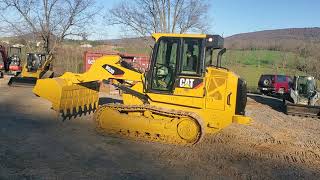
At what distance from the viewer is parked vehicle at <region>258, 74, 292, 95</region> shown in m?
27.1

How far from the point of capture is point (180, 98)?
951cm

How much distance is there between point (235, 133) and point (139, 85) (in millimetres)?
3187

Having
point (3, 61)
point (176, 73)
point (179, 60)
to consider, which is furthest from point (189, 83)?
point (3, 61)

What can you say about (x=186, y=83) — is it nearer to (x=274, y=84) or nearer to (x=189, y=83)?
(x=189, y=83)

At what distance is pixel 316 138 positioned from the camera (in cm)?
1160

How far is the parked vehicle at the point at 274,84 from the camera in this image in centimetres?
2711

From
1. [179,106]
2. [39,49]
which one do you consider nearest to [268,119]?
[179,106]

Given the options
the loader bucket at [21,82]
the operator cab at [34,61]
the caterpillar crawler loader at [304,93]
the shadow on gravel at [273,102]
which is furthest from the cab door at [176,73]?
the operator cab at [34,61]

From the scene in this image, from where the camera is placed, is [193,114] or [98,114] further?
[98,114]

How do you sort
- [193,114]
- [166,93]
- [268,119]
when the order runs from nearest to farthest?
[193,114] → [166,93] → [268,119]

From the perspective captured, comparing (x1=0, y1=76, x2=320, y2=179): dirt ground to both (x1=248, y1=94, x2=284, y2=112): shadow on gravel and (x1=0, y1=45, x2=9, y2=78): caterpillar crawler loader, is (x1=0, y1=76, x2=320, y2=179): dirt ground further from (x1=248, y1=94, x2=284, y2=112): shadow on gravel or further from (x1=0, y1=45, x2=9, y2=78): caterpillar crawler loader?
(x1=0, y1=45, x2=9, y2=78): caterpillar crawler loader

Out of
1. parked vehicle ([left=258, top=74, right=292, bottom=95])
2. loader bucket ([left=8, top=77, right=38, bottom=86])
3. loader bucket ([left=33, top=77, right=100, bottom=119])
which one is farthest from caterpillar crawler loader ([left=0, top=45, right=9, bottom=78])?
loader bucket ([left=33, top=77, right=100, bottom=119])

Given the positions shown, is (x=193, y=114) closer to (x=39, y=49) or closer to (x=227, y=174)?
(x=227, y=174)

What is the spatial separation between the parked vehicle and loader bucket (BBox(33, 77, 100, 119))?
683 inches
